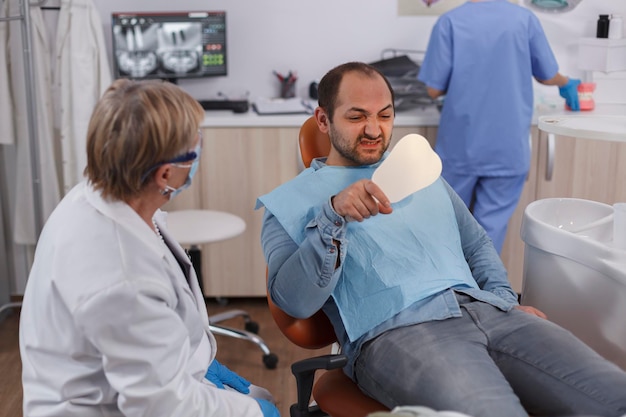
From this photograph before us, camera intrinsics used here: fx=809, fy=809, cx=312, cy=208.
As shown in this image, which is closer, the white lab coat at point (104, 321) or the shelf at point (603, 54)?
the white lab coat at point (104, 321)

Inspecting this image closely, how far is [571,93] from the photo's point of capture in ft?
Answer: 10.3

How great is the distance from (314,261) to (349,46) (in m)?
2.09

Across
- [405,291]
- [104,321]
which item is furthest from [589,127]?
[104,321]

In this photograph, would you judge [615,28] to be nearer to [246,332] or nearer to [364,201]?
Answer: [246,332]

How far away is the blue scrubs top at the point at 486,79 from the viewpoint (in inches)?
113

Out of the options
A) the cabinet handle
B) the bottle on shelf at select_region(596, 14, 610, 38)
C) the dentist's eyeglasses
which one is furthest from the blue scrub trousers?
the dentist's eyeglasses

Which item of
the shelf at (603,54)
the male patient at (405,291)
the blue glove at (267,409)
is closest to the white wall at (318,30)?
the shelf at (603,54)

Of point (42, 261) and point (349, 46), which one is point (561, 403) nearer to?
point (42, 261)

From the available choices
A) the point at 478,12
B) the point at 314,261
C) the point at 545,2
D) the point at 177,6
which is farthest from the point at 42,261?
the point at 545,2

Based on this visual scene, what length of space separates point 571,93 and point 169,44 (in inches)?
64.0

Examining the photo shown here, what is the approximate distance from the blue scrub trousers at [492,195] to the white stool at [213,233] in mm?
835

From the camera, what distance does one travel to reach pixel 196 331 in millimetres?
1380

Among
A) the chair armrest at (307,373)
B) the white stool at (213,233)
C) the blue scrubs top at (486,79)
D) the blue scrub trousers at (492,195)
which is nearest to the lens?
the chair armrest at (307,373)

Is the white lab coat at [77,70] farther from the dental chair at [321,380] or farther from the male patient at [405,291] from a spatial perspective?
the dental chair at [321,380]
